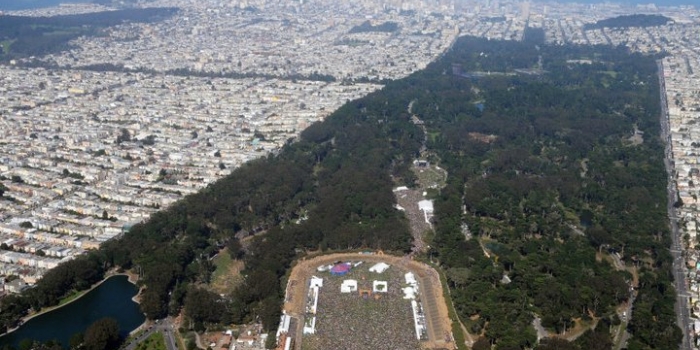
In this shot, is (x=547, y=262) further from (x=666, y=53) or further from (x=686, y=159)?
(x=666, y=53)

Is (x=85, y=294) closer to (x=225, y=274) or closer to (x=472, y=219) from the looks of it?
(x=225, y=274)

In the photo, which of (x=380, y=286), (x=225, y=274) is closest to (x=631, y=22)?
(x=380, y=286)

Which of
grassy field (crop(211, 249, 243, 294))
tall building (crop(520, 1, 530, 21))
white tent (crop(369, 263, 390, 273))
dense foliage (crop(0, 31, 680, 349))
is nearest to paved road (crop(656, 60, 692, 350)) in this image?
dense foliage (crop(0, 31, 680, 349))

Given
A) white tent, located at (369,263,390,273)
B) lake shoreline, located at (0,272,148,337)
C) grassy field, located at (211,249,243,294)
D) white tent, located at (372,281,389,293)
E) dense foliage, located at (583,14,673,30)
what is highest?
white tent, located at (372,281,389,293)

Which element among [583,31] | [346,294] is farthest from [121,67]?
[583,31]

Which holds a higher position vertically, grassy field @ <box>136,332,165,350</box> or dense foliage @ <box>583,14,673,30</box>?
grassy field @ <box>136,332,165,350</box>

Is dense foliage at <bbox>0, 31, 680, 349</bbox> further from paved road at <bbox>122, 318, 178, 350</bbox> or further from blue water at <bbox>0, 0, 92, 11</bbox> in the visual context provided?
blue water at <bbox>0, 0, 92, 11</bbox>
